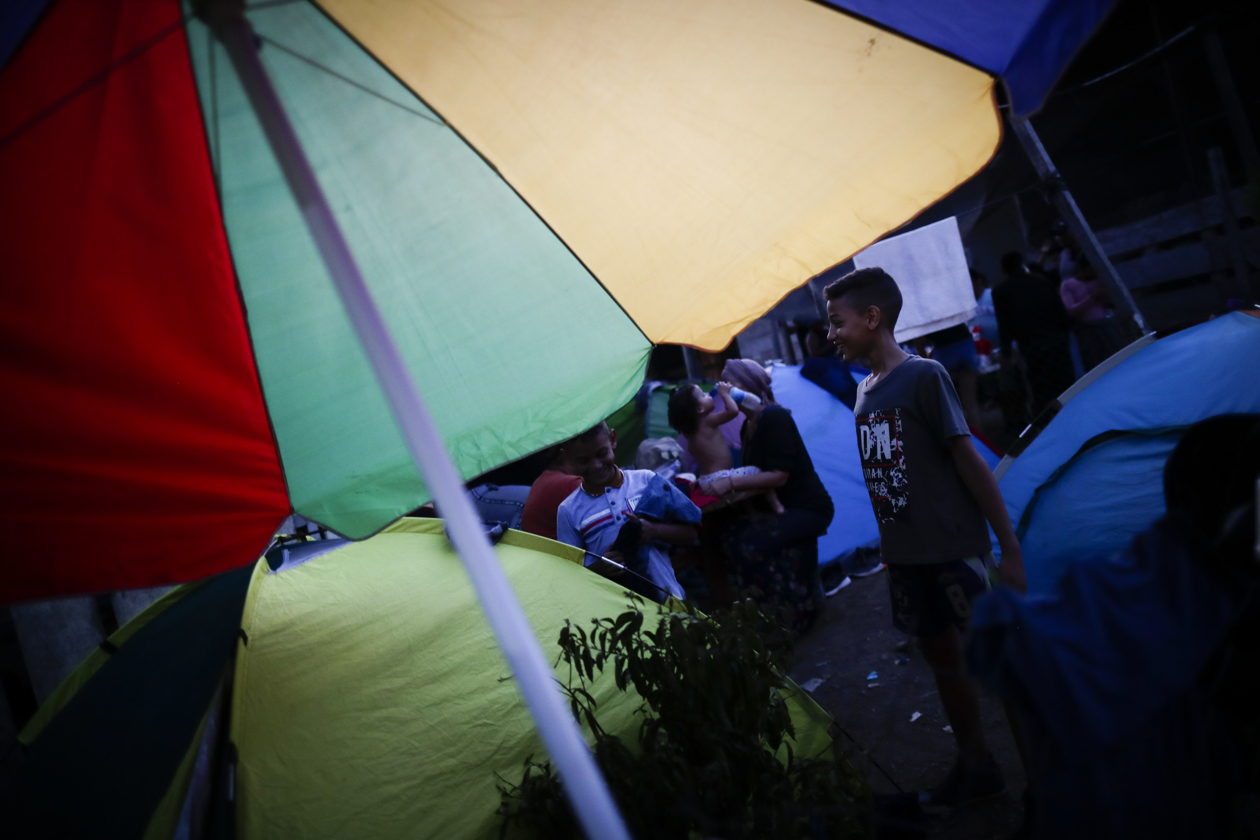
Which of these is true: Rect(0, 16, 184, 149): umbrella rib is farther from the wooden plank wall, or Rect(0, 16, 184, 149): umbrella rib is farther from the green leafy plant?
the wooden plank wall

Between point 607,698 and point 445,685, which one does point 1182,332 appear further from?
point 445,685

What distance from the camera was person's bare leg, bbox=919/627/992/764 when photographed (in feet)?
7.69

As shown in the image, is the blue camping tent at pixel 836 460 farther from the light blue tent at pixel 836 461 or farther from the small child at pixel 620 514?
the small child at pixel 620 514

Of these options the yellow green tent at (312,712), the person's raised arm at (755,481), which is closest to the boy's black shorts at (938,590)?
the yellow green tent at (312,712)

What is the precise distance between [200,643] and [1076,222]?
4941 mm

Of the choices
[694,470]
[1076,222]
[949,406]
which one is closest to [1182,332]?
[1076,222]

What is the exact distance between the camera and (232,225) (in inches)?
73.4

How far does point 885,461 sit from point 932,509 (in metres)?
0.21

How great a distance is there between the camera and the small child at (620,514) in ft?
11.3

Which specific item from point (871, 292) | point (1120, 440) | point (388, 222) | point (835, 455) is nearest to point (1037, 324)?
point (835, 455)

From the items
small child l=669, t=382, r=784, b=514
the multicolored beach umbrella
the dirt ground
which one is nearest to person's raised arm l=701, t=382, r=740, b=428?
small child l=669, t=382, r=784, b=514

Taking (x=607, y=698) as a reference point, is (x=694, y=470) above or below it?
above

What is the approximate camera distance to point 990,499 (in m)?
2.25

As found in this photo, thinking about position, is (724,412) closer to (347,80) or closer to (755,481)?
(755,481)
